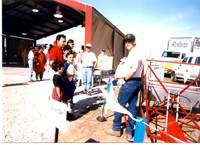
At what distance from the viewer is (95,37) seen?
295 inches

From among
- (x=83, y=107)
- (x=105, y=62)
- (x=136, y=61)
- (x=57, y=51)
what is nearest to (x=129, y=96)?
(x=136, y=61)

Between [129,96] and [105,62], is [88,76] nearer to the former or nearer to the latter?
[105,62]

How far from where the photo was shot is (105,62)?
725 centimetres

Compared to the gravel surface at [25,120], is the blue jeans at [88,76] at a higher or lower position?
higher

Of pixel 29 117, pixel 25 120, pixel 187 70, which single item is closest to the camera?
pixel 25 120

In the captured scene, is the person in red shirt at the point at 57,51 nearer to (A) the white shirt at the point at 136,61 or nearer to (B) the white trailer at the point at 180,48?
(A) the white shirt at the point at 136,61

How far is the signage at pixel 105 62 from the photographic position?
7185mm

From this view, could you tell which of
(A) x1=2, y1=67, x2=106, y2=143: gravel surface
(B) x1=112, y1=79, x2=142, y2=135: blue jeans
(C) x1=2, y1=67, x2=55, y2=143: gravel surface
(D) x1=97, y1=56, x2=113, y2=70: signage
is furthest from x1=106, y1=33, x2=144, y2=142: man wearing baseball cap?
(D) x1=97, y1=56, x2=113, y2=70: signage

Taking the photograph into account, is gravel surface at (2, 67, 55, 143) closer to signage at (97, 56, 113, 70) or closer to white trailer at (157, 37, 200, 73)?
signage at (97, 56, 113, 70)

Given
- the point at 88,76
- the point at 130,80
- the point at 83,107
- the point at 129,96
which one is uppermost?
the point at 130,80

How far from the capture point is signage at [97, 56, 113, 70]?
718 centimetres

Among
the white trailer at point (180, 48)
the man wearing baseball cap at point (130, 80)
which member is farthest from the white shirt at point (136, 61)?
the white trailer at point (180, 48)

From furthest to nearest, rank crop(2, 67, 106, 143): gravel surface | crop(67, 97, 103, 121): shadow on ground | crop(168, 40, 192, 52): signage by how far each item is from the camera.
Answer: crop(168, 40, 192, 52): signage → crop(67, 97, 103, 121): shadow on ground → crop(2, 67, 106, 143): gravel surface

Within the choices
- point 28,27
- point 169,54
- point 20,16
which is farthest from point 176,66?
point 28,27
